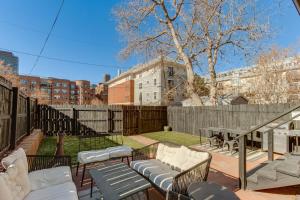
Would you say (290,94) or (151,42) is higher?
(151,42)

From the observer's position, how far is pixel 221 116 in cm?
950

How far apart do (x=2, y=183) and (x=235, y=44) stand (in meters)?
14.1

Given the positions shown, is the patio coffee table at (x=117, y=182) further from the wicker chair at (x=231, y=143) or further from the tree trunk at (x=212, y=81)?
the tree trunk at (x=212, y=81)

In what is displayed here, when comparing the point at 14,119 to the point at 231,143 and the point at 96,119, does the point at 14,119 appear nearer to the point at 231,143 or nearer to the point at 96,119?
the point at 231,143

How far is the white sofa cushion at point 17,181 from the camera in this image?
2.15m

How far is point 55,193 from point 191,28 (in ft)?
43.0

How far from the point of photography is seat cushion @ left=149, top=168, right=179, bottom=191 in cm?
274

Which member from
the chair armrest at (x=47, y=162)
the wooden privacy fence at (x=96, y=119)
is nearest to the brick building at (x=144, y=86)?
the wooden privacy fence at (x=96, y=119)

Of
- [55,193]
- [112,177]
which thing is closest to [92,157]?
[112,177]

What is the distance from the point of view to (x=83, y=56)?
19781mm

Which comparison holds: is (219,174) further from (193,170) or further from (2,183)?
(2,183)

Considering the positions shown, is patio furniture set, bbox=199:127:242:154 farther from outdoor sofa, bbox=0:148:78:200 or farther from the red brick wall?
the red brick wall

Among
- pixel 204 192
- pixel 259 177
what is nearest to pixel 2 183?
pixel 204 192

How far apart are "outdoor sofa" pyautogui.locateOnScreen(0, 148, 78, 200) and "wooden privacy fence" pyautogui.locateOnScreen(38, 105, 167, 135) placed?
7901 mm
